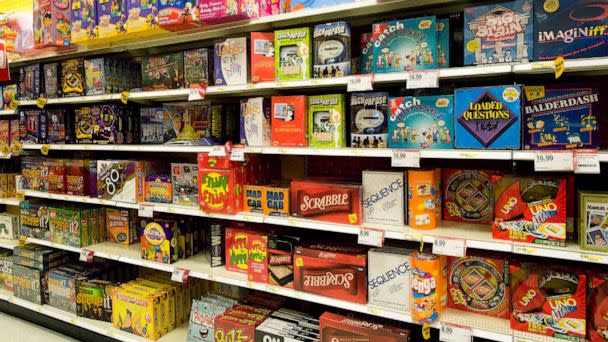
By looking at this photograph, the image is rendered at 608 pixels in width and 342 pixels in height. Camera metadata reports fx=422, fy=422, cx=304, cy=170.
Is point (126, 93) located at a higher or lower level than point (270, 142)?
higher

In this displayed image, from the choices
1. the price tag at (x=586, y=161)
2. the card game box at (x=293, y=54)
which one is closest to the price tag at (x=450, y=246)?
the price tag at (x=586, y=161)

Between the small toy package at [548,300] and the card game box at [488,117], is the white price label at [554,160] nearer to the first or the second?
the card game box at [488,117]

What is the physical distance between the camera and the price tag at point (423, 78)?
2.02 meters

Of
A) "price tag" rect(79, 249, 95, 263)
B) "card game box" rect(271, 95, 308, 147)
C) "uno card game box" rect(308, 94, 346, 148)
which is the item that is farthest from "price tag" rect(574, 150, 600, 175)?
"price tag" rect(79, 249, 95, 263)

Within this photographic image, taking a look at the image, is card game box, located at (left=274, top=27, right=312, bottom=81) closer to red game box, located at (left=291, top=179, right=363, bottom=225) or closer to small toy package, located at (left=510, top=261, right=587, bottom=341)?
red game box, located at (left=291, top=179, right=363, bottom=225)

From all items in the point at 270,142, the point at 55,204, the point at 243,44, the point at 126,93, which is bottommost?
the point at 55,204

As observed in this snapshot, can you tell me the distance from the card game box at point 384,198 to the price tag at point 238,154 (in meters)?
0.77

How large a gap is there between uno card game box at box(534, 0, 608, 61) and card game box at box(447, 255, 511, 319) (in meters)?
0.99

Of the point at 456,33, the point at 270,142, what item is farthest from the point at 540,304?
the point at 270,142

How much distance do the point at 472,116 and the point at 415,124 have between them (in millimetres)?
274

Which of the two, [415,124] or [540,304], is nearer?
[540,304]

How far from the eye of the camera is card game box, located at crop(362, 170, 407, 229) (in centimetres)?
225

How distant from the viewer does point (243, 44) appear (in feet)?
8.52

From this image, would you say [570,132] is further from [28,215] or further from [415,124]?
[28,215]
